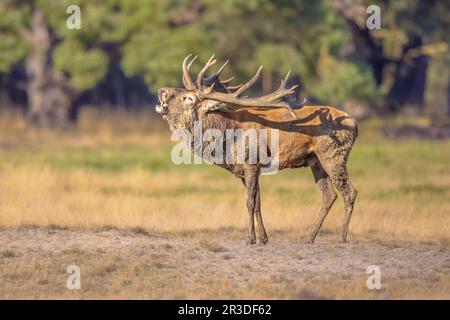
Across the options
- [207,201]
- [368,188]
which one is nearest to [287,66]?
[368,188]

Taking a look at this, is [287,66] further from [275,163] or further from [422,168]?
[275,163]

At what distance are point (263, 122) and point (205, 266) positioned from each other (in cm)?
222

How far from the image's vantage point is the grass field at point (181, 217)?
12.1 meters

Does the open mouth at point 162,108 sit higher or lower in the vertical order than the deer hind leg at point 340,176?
higher

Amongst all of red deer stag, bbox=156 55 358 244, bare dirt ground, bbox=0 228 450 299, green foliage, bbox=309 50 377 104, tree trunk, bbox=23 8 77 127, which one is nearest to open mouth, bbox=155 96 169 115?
red deer stag, bbox=156 55 358 244

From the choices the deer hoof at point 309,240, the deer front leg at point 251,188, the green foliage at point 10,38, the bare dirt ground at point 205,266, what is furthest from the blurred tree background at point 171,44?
the bare dirt ground at point 205,266

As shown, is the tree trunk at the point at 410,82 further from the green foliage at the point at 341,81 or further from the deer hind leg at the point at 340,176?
Answer: the deer hind leg at the point at 340,176

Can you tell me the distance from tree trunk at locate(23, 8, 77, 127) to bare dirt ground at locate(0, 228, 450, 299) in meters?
21.2

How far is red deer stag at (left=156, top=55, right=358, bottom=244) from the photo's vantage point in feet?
46.0

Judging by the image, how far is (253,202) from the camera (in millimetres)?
14000

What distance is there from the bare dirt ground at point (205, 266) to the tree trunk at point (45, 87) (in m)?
21.2

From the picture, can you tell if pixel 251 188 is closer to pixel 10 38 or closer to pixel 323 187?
pixel 323 187

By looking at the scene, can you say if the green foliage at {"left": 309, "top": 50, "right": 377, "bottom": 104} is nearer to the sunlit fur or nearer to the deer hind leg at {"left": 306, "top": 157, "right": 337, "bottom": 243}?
the deer hind leg at {"left": 306, "top": 157, "right": 337, "bottom": 243}
